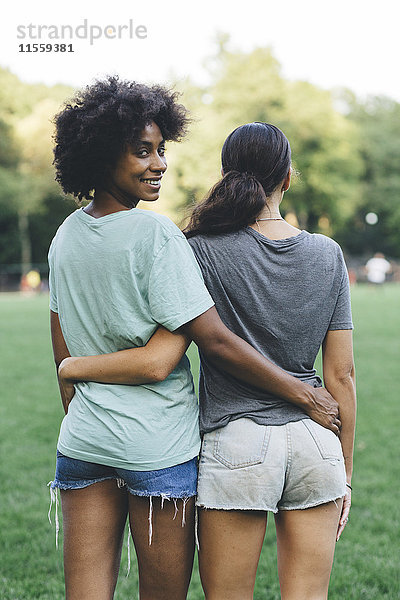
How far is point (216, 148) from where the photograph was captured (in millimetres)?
40875

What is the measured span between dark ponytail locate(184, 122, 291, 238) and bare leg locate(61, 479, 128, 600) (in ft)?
3.00

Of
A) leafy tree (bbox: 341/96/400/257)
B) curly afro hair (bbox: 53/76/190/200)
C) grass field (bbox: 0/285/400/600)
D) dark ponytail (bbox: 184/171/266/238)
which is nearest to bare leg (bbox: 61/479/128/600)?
dark ponytail (bbox: 184/171/266/238)

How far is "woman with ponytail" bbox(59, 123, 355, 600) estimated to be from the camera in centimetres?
220

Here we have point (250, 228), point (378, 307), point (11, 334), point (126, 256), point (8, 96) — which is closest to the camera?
point (126, 256)

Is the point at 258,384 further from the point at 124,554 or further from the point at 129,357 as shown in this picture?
the point at 124,554

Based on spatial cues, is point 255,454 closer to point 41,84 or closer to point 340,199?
point 340,199

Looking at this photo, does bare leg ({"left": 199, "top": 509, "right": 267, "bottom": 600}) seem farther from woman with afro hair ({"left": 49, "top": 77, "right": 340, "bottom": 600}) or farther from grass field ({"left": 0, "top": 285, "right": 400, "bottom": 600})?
grass field ({"left": 0, "top": 285, "right": 400, "bottom": 600})

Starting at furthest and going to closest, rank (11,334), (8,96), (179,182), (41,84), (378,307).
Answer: (41,84) → (8,96) → (179,182) → (378,307) → (11,334)

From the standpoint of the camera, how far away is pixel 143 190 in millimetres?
2316

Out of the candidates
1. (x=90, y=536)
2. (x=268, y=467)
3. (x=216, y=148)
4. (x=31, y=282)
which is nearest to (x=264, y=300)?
(x=268, y=467)

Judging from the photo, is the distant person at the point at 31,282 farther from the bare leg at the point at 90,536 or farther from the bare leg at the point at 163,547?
the bare leg at the point at 163,547

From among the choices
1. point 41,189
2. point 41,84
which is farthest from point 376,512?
point 41,84

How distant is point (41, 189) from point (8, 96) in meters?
10.1

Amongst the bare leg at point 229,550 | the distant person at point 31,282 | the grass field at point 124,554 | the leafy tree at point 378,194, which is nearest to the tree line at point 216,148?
the distant person at point 31,282
